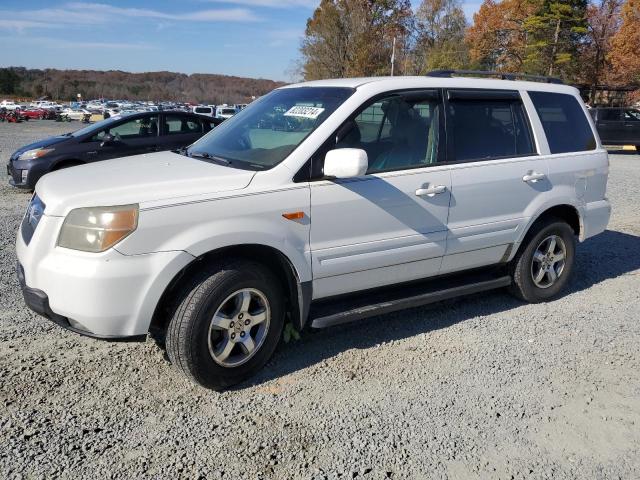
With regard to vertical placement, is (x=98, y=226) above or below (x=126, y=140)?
below

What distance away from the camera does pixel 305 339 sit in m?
4.35

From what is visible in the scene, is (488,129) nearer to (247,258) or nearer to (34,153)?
(247,258)

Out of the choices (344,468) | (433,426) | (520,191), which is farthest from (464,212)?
(344,468)

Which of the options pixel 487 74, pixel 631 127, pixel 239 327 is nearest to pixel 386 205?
pixel 239 327

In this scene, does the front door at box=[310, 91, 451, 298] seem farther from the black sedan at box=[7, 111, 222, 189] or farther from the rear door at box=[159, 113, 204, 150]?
the rear door at box=[159, 113, 204, 150]

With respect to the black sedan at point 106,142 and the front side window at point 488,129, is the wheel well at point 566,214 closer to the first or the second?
the front side window at point 488,129

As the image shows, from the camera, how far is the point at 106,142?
10109 mm

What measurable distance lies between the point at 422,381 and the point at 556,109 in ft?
9.64

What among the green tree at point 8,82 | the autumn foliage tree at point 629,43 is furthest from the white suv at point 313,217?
the green tree at point 8,82

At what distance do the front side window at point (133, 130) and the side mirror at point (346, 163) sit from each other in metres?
7.70

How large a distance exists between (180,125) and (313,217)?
807 cm

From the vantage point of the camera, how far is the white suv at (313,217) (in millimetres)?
3195

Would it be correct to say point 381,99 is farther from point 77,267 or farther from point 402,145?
point 77,267

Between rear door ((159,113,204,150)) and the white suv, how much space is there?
6.38 metres
